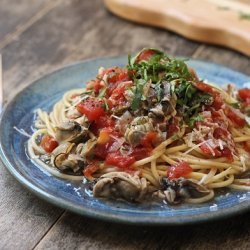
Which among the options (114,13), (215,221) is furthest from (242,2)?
(215,221)

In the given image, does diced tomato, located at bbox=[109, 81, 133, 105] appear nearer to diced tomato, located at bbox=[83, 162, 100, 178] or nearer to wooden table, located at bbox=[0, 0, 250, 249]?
diced tomato, located at bbox=[83, 162, 100, 178]

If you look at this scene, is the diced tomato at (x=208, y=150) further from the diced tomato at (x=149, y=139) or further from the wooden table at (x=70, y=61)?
the wooden table at (x=70, y=61)

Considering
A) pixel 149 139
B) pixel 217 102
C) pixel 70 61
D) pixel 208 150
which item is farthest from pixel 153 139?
pixel 70 61

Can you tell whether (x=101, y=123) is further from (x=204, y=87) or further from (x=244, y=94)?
(x=244, y=94)

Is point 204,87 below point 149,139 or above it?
above

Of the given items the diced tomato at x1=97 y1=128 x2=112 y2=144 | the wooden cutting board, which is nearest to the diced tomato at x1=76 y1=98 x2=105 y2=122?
the diced tomato at x1=97 y1=128 x2=112 y2=144

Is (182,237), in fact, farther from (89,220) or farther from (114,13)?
(114,13)
